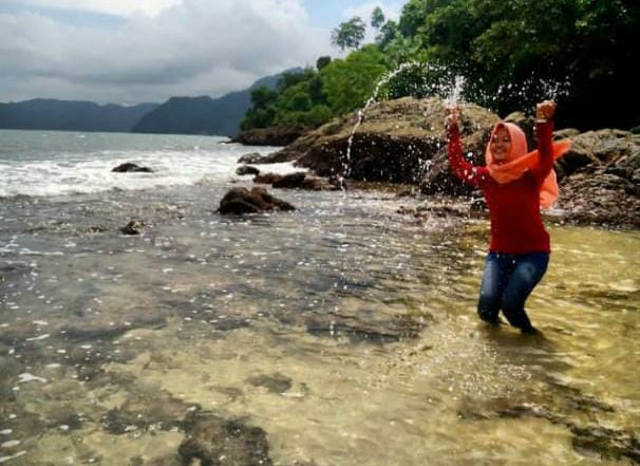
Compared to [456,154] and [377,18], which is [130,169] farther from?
→ [377,18]

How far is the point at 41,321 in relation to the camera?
5.37m

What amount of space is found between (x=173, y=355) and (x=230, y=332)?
74cm

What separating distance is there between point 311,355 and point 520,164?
2699mm

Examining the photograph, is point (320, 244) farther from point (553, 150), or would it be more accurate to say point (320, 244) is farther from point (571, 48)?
point (571, 48)

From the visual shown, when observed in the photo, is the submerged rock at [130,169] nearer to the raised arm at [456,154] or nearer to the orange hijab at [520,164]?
the raised arm at [456,154]

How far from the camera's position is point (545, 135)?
4.91 metres

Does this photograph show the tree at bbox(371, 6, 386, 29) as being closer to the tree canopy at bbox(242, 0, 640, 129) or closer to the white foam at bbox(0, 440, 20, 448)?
the tree canopy at bbox(242, 0, 640, 129)

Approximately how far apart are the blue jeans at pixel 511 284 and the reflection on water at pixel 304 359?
7.8 inches

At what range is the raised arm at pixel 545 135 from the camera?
482 centimetres

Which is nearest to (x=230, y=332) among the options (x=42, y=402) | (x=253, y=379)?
(x=253, y=379)

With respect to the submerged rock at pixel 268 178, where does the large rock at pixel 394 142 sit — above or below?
above

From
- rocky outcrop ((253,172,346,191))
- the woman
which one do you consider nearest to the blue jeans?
the woman

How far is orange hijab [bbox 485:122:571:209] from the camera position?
5.19 metres

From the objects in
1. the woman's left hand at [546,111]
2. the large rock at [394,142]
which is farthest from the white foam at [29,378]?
the large rock at [394,142]
